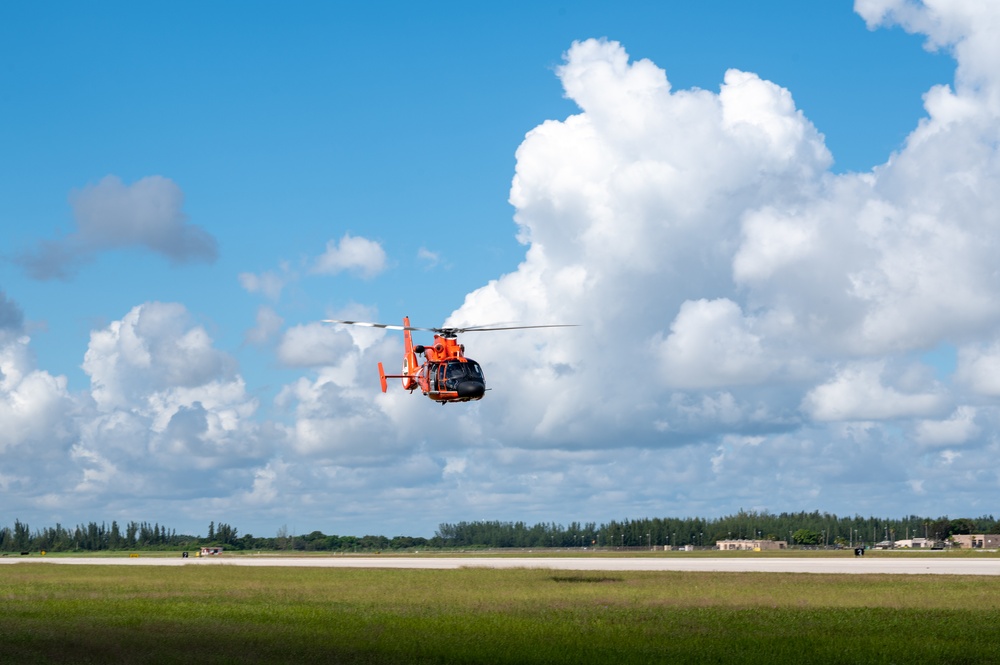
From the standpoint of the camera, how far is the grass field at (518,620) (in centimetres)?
3256

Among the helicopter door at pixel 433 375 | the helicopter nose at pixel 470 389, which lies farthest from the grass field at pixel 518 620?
the helicopter door at pixel 433 375

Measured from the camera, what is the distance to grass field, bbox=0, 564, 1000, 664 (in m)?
32.6

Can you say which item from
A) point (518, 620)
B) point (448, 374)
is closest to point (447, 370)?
point (448, 374)

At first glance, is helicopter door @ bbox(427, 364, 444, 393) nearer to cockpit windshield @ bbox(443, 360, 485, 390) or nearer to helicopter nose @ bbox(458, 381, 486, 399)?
cockpit windshield @ bbox(443, 360, 485, 390)

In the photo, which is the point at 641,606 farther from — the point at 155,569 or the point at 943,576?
the point at 155,569

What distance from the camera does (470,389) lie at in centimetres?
6019

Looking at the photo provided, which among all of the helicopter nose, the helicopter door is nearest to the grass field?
the helicopter nose

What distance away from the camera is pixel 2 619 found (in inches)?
1697

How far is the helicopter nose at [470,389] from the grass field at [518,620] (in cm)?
999

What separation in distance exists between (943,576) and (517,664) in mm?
42710

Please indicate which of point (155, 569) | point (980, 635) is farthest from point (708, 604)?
point (155, 569)

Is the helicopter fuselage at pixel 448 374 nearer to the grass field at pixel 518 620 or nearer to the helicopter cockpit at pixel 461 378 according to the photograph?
the helicopter cockpit at pixel 461 378

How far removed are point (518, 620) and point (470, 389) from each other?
2045 cm

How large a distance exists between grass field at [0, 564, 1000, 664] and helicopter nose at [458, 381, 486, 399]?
32.8 feet
